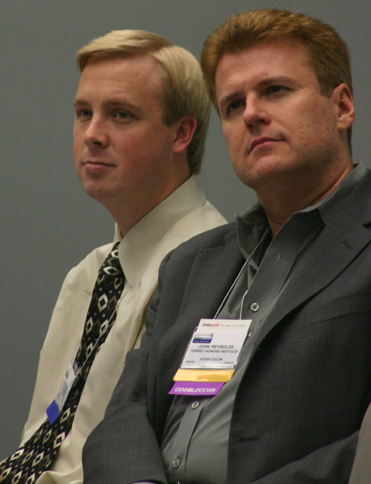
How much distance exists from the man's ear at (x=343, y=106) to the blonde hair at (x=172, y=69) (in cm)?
81

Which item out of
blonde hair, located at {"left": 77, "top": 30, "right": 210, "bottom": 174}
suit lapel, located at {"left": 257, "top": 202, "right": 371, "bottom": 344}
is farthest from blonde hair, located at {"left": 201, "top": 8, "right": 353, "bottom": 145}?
blonde hair, located at {"left": 77, "top": 30, "right": 210, "bottom": 174}

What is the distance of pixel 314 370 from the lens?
156 cm

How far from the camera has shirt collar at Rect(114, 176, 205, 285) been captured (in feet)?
8.63

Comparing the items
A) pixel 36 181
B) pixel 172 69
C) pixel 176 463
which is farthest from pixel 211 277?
pixel 36 181

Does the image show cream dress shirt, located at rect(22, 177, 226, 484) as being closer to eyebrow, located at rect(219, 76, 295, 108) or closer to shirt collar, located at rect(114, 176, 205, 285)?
shirt collar, located at rect(114, 176, 205, 285)

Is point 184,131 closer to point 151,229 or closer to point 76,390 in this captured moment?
point 151,229

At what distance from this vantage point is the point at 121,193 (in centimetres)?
270

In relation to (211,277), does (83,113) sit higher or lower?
higher

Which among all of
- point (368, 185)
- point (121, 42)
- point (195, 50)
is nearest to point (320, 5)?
point (195, 50)

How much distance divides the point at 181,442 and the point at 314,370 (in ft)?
1.20

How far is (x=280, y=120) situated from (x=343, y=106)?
21cm

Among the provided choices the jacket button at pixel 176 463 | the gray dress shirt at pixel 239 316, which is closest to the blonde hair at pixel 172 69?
the gray dress shirt at pixel 239 316

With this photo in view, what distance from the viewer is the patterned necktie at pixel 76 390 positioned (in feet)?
7.94

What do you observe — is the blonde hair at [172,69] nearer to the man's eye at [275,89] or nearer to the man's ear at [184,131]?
the man's ear at [184,131]
